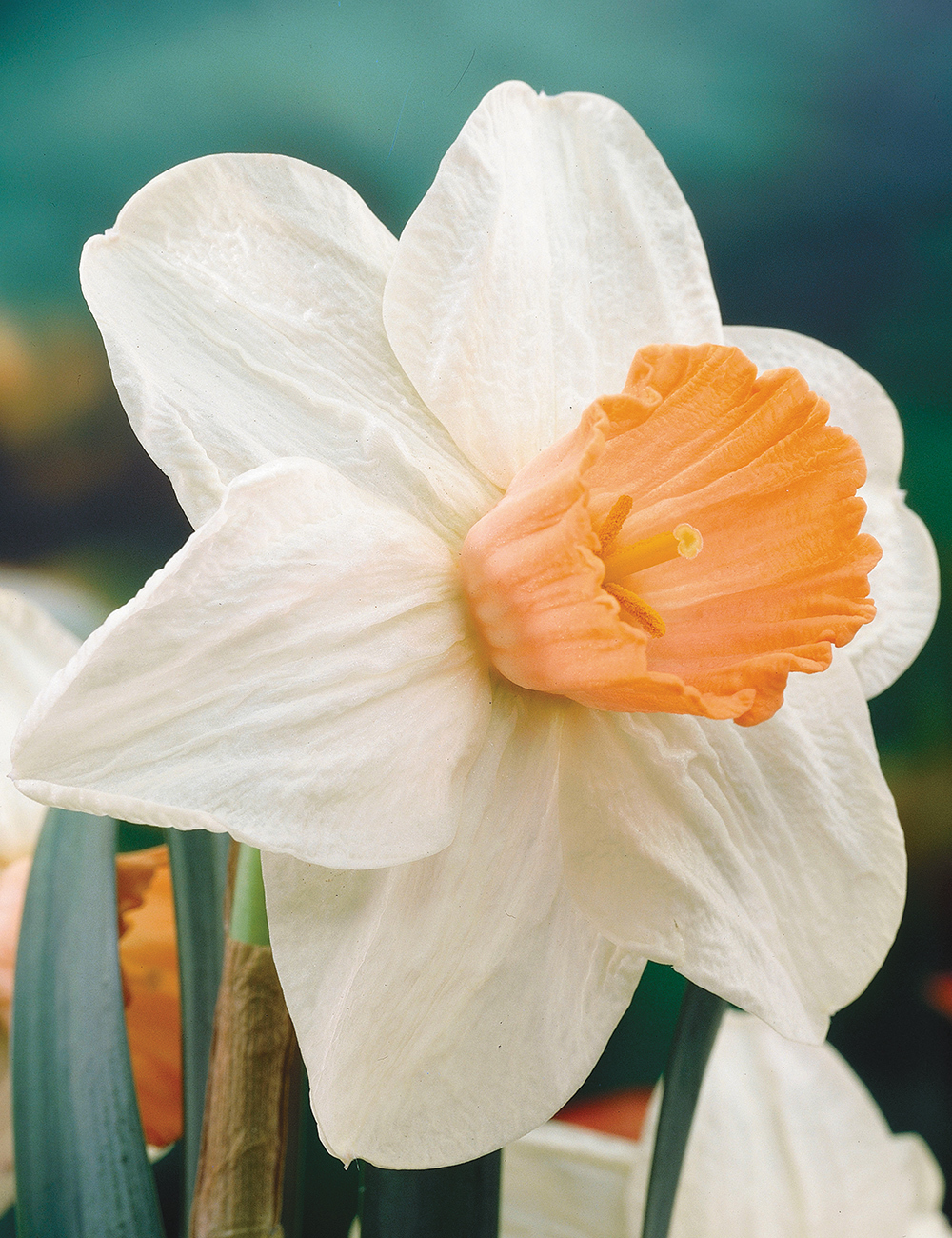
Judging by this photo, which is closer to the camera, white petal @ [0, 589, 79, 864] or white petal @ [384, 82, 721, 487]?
white petal @ [384, 82, 721, 487]

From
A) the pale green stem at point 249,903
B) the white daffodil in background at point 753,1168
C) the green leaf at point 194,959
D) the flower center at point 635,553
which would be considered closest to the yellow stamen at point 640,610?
the flower center at point 635,553

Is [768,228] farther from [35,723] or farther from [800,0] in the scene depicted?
[35,723]

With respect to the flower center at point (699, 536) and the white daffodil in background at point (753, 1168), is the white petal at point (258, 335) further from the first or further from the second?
the white daffodil in background at point (753, 1168)

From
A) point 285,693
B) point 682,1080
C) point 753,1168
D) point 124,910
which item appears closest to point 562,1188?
point 753,1168

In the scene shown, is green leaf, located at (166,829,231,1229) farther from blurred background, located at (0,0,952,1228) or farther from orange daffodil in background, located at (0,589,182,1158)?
blurred background, located at (0,0,952,1228)

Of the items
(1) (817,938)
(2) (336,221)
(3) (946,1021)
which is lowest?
(3) (946,1021)

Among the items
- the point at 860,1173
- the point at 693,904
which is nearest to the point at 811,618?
the point at 693,904

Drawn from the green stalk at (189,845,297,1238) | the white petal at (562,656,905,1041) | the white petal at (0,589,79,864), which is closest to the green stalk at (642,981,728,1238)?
the white petal at (562,656,905,1041)
